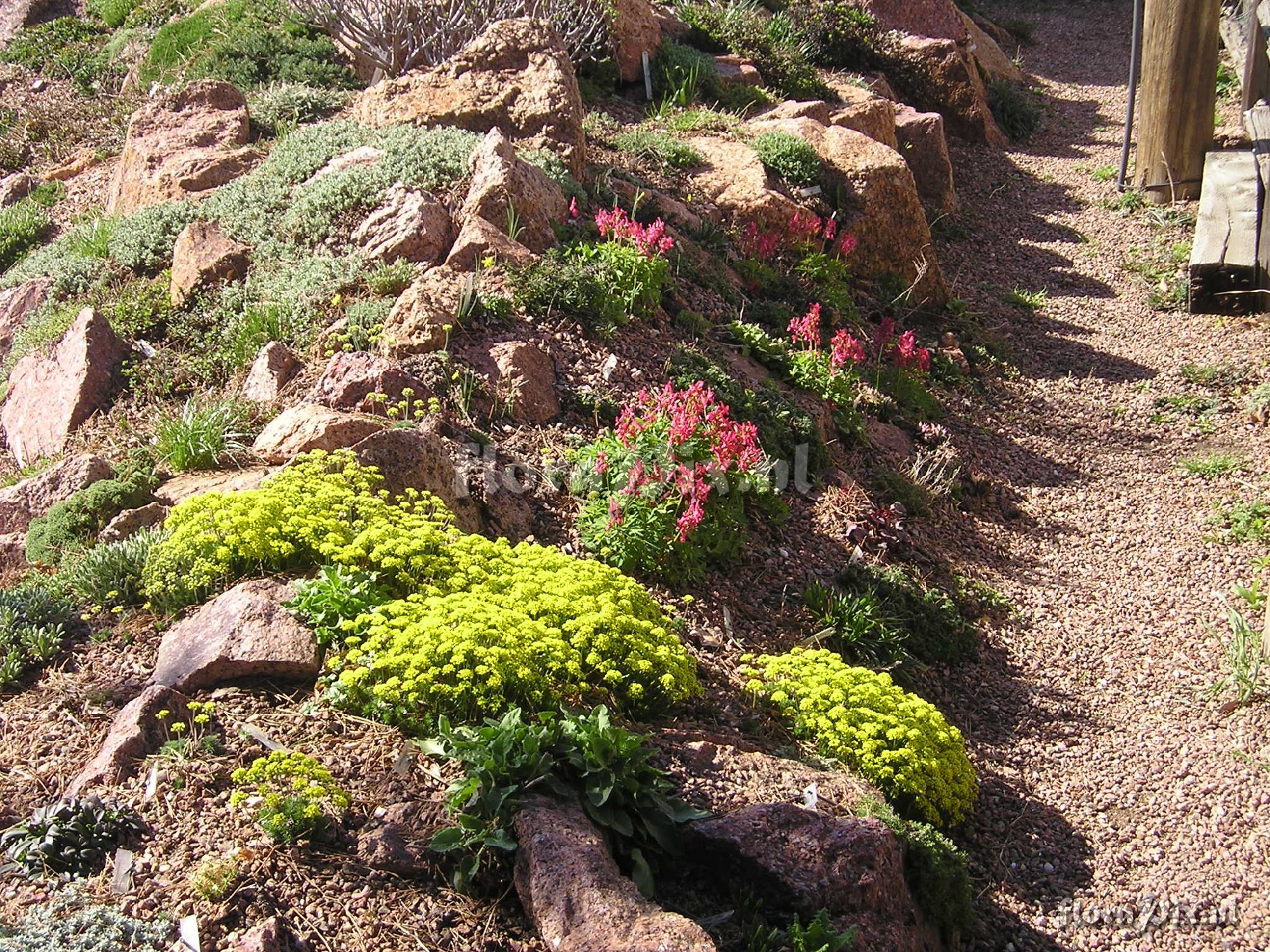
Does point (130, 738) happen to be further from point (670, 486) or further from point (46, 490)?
point (670, 486)

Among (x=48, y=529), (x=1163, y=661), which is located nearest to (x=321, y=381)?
(x=48, y=529)

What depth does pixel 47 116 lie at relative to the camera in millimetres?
12383

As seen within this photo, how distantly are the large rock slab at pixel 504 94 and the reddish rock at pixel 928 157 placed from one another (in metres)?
3.91

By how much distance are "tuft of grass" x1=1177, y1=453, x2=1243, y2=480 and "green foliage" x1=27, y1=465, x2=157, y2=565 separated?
6552 mm

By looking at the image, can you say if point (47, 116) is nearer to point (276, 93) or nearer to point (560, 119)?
point (276, 93)

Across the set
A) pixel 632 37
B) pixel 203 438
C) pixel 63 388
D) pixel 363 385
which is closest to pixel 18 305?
pixel 63 388

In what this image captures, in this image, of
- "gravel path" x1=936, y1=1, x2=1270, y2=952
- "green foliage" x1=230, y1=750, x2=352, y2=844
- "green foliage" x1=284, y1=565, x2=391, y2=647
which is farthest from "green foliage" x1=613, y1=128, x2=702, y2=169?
"green foliage" x1=230, y1=750, x2=352, y2=844

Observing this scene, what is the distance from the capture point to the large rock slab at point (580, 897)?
3125mm

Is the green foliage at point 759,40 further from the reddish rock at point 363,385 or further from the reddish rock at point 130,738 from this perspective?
the reddish rock at point 130,738

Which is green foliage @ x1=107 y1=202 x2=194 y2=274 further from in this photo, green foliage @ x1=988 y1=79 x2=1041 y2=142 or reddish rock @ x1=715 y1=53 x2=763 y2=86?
green foliage @ x1=988 y1=79 x2=1041 y2=142

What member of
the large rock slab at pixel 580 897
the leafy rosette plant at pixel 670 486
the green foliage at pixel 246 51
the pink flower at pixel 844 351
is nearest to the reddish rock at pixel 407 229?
the leafy rosette plant at pixel 670 486

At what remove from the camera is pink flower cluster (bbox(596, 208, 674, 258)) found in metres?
7.22

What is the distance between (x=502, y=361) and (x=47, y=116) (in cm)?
914

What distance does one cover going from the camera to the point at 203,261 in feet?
24.1
